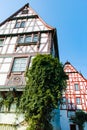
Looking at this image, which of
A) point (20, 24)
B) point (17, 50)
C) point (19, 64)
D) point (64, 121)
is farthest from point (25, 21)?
point (64, 121)

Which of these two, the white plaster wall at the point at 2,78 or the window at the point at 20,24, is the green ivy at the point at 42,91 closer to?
the white plaster wall at the point at 2,78

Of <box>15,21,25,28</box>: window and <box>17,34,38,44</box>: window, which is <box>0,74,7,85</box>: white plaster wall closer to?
<box>17,34,38,44</box>: window

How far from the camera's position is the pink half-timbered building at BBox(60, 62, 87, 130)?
24163mm

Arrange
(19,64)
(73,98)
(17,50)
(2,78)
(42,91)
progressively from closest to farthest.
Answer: (42,91) → (2,78) → (19,64) → (17,50) → (73,98)

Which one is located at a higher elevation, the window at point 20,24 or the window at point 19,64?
the window at point 20,24

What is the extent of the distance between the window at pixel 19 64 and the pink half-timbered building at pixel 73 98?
40.2 feet

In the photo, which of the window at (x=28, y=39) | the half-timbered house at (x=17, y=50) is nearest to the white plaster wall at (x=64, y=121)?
the half-timbered house at (x=17, y=50)

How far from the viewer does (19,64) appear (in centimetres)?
1388

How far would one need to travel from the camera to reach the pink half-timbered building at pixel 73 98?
24.2m

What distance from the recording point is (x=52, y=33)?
51.9 ft

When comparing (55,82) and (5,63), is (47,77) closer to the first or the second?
(55,82)

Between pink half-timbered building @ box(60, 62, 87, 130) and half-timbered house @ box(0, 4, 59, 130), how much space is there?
9.46 metres

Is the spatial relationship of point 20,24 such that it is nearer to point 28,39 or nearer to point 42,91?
point 28,39

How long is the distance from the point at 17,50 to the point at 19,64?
4.81 feet
